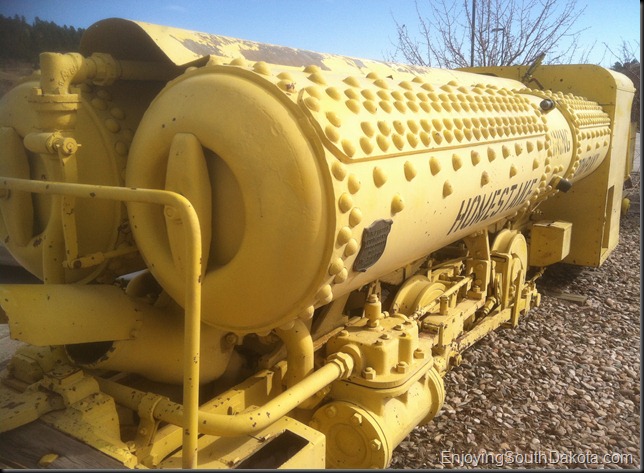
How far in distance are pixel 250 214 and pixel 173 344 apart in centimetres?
85

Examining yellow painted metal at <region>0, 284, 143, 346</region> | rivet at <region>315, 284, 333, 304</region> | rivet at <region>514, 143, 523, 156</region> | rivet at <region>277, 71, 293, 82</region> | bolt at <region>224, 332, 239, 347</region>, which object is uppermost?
rivet at <region>277, 71, 293, 82</region>

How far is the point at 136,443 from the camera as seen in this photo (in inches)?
87.2

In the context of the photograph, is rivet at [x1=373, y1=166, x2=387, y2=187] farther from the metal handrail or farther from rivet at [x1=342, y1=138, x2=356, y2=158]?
the metal handrail

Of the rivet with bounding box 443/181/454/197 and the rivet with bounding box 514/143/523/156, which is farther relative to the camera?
the rivet with bounding box 514/143/523/156

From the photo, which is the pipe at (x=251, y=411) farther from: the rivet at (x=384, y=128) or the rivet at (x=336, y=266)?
the rivet at (x=384, y=128)

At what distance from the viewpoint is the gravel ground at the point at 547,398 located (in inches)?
131

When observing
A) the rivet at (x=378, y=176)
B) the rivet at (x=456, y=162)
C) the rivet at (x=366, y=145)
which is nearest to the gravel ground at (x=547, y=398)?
the rivet at (x=456, y=162)

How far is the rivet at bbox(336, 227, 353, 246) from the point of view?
6.73ft

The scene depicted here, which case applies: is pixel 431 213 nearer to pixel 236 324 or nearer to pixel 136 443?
pixel 236 324

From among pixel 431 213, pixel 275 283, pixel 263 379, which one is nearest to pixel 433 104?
pixel 431 213

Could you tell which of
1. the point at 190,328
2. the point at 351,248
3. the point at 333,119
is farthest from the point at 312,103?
the point at 190,328

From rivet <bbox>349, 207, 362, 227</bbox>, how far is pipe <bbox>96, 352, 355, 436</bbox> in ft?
2.25

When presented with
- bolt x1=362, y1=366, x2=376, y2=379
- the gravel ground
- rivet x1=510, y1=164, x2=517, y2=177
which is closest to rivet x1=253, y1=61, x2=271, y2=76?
bolt x1=362, y1=366, x2=376, y2=379

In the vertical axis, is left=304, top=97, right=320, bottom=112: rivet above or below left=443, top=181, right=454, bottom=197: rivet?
above
